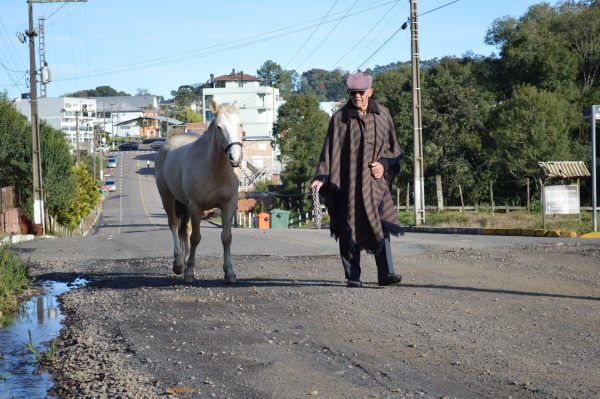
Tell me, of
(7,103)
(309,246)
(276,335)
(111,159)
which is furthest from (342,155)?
(111,159)

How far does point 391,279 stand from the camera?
10.3 metres

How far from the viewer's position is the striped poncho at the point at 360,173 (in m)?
10.0

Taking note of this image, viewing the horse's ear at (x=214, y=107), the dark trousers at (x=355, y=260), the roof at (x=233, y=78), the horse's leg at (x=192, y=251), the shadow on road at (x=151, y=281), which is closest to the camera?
the dark trousers at (x=355, y=260)

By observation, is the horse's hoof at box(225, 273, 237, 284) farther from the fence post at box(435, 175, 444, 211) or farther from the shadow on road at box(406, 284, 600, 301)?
the fence post at box(435, 175, 444, 211)

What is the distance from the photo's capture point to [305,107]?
260 ft

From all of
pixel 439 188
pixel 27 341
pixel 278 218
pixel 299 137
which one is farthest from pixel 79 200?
pixel 27 341

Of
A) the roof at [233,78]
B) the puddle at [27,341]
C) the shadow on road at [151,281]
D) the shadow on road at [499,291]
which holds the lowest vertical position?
the puddle at [27,341]

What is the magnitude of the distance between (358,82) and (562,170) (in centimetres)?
2428

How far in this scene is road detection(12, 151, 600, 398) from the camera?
5.71m

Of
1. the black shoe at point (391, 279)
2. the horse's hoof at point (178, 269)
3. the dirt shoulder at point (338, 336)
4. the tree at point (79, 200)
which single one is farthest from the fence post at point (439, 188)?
the black shoe at point (391, 279)

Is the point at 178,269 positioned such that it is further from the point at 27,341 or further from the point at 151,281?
the point at 27,341

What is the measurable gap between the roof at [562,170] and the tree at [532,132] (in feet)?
65.1

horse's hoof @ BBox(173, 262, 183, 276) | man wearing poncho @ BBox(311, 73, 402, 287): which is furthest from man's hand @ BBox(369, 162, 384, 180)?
horse's hoof @ BBox(173, 262, 183, 276)

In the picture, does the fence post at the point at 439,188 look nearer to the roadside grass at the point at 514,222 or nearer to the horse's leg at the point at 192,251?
the roadside grass at the point at 514,222
